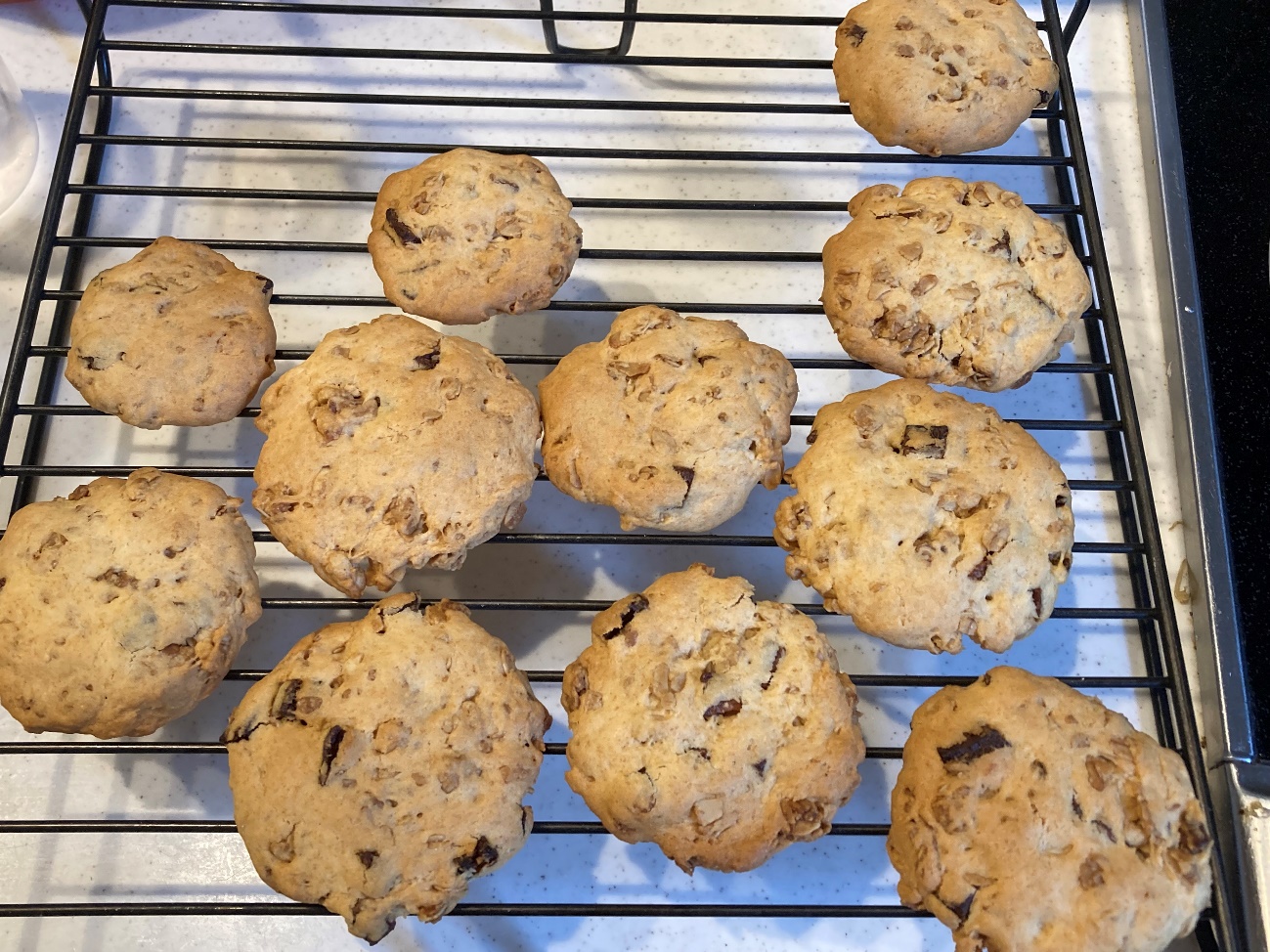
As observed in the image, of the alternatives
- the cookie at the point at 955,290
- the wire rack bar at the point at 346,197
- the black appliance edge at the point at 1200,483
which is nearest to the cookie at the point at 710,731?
the cookie at the point at 955,290

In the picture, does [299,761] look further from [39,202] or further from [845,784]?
[39,202]

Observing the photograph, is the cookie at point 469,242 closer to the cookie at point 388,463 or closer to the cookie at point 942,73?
the cookie at point 388,463

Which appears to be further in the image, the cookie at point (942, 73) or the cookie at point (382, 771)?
the cookie at point (942, 73)

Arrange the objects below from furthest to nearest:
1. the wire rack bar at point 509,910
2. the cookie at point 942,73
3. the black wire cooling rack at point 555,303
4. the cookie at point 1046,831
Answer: the cookie at point 942,73 < the black wire cooling rack at point 555,303 < the wire rack bar at point 509,910 < the cookie at point 1046,831

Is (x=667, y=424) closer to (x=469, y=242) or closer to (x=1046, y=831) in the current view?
(x=469, y=242)

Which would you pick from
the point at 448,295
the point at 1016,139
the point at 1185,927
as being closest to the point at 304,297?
the point at 448,295
